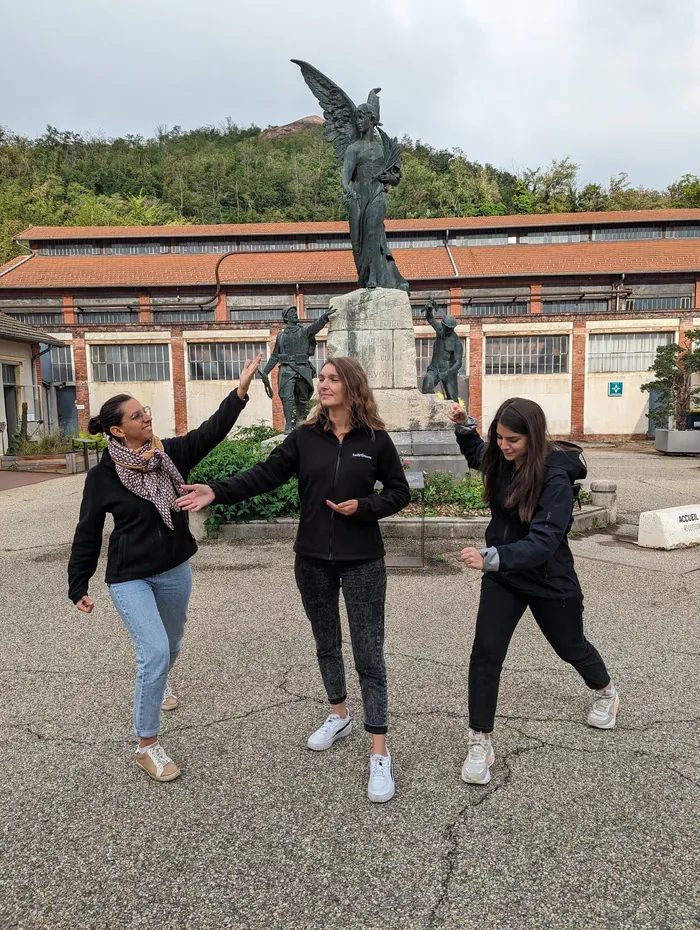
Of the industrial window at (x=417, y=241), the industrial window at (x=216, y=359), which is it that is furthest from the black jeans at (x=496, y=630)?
the industrial window at (x=417, y=241)

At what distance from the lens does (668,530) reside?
690 centimetres

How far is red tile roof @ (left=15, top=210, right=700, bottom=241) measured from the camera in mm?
35875

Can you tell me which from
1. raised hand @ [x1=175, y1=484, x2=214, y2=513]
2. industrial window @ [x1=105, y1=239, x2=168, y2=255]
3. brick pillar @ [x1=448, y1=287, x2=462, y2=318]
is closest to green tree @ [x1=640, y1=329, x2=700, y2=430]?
brick pillar @ [x1=448, y1=287, x2=462, y2=318]

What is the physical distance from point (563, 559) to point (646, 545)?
4.97m

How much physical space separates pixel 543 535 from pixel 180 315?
32.2 metres

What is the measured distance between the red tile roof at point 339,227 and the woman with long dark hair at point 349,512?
35.7 metres

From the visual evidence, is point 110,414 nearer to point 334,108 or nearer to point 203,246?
point 334,108

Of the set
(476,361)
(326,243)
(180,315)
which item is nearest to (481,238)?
(326,243)

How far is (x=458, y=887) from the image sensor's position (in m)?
2.10

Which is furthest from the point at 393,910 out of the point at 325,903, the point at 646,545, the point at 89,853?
the point at 646,545

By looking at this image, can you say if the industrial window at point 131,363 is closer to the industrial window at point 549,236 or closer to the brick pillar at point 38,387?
the brick pillar at point 38,387

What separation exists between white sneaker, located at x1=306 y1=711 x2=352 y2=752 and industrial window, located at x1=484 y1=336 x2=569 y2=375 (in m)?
27.0

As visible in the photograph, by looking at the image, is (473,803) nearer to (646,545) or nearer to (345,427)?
(345,427)

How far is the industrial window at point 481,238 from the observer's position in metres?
36.6
